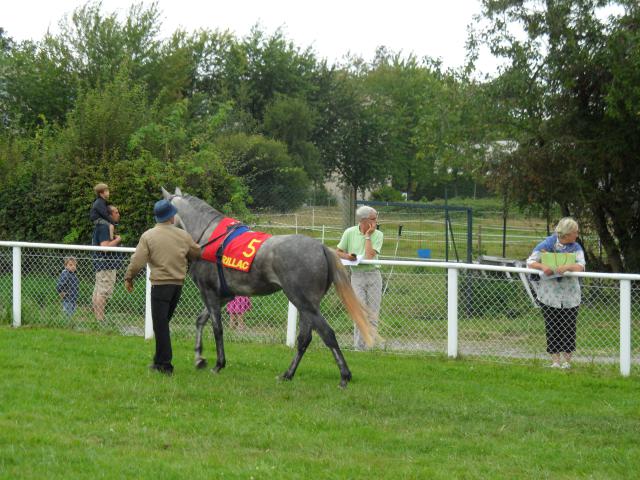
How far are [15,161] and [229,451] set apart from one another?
12.8 meters

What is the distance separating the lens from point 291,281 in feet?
29.2

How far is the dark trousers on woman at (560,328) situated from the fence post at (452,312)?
3.30 feet

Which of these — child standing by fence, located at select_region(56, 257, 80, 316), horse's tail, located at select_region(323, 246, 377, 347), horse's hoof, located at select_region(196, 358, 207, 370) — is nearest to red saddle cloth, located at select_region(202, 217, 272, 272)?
horse's tail, located at select_region(323, 246, 377, 347)

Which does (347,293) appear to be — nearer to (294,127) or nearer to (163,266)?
(163,266)

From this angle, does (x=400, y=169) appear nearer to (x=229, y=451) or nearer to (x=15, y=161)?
(x=15, y=161)

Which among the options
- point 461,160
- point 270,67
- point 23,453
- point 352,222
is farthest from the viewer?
point 270,67

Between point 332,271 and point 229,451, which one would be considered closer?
point 229,451

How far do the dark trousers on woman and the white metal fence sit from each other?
22 cm

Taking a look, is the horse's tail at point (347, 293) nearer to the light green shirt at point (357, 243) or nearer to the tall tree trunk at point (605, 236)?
the light green shirt at point (357, 243)

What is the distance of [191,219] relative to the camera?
9711mm

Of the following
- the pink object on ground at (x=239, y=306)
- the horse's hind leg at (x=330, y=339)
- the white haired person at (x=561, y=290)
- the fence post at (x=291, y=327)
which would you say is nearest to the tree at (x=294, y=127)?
the pink object on ground at (x=239, y=306)

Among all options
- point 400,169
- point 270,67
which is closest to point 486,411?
point 270,67

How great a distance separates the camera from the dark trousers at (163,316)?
9.06 meters

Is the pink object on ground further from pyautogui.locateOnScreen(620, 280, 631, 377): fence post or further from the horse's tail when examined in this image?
pyautogui.locateOnScreen(620, 280, 631, 377): fence post
